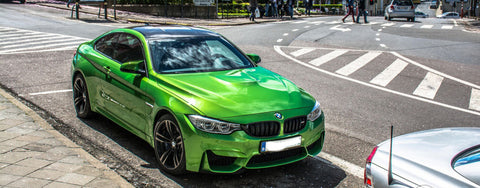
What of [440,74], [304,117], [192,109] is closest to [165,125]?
[192,109]

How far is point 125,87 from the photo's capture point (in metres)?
5.87

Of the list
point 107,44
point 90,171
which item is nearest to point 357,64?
point 107,44

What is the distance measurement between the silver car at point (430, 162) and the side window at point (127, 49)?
10.8 feet

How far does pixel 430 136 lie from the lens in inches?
157

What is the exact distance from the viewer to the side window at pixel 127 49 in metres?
6.11

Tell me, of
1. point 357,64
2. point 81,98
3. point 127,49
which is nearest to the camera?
point 127,49

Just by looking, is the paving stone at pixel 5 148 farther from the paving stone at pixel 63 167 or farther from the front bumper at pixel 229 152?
the front bumper at pixel 229 152

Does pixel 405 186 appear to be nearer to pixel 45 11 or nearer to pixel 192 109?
pixel 192 109

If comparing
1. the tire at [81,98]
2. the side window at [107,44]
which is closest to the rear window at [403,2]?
the side window at [107,44]

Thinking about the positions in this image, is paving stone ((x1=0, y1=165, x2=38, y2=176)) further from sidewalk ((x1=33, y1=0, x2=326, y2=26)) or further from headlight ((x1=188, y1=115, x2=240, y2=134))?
sidewalk ((x1=33, y1=0, x2=326, y2=26))

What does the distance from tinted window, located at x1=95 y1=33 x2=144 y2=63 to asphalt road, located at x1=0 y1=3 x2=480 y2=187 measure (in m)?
1.09

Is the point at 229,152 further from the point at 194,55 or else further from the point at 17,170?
the point at 17,170

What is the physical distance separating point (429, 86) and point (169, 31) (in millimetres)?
6719

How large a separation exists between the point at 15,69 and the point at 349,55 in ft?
31.0
